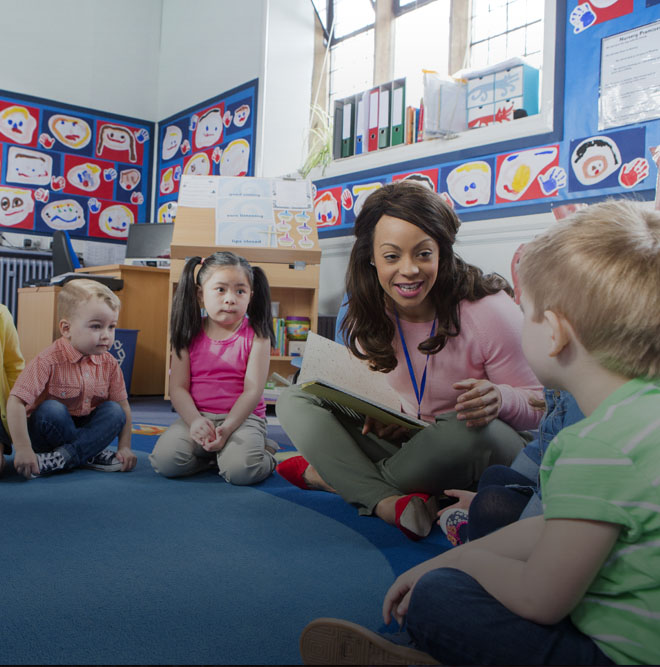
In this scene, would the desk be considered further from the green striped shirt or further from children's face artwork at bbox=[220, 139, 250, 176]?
the green striped shirt

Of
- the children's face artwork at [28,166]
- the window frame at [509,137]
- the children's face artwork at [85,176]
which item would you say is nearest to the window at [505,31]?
the window frame at [509,137]

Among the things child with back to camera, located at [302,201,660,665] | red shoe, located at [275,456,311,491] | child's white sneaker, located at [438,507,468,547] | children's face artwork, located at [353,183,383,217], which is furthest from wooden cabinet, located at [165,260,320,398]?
child with back to camera, located at [302,201,660,665]

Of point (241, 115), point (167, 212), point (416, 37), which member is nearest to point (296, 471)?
point (416, 37)

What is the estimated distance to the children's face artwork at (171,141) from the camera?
460 cm

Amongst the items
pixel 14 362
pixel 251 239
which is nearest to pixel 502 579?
pixel 14 362

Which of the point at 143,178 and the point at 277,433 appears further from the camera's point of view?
the point at 143,178

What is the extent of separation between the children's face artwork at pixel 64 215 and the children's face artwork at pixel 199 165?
782 mm

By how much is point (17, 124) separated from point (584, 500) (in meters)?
4.60

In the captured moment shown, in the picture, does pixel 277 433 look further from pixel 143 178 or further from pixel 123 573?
pixel 143 178

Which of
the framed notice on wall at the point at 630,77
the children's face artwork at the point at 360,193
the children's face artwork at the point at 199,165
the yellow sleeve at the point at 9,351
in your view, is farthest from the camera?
the children's face artwork at the point at 199,165

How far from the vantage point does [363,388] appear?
1.38 metres

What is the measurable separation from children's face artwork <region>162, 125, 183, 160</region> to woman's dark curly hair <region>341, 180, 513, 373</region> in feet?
11.5

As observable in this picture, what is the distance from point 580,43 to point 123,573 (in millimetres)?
2315

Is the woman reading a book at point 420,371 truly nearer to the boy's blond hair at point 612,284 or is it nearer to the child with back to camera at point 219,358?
the child with back to camera at point 219,358
